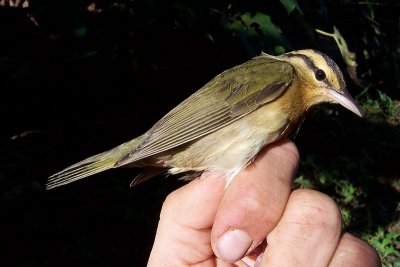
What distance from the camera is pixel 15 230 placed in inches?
166

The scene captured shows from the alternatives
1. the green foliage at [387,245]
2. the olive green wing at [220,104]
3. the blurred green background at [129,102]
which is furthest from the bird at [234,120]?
the green foliage at [387,245]

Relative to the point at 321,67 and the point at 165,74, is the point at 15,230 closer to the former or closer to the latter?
the point at 165,74

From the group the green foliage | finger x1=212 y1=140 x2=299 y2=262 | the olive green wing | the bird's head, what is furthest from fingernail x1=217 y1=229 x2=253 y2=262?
the green foliage

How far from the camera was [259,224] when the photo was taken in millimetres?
2135

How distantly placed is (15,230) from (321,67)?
2.95 m

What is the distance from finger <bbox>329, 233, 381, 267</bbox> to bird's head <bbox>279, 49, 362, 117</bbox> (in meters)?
0.75

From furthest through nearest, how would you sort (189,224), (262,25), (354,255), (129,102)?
1. (129,102)
2. (262,25)
3. (189,224)
4. (354,255)

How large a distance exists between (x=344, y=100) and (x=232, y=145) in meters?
0.63

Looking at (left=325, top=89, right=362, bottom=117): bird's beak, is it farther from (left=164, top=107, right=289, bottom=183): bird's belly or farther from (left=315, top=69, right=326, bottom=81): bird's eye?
(left=164, top=107, right=289, bottom=183): bird's belly

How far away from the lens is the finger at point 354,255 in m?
1.98

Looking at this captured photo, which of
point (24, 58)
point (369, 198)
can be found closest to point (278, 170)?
point (24, 58)

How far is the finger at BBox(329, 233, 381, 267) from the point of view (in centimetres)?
198

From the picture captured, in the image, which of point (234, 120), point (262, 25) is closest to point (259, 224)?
point (234, 120)

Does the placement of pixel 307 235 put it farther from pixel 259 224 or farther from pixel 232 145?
pixel 232 145
